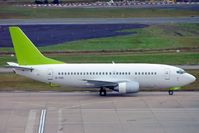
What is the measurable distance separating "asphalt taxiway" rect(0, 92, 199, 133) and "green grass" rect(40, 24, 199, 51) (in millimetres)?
23940

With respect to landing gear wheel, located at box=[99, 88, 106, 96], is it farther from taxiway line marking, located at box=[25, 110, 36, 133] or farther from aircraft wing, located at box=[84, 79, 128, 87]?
taxiway line marking, located at box=[25, 110, 36, 133]

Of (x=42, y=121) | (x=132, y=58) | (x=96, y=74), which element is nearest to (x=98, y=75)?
(x=96, y=74)

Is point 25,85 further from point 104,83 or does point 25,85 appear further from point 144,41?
point 144,41

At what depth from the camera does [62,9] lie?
120375 mm

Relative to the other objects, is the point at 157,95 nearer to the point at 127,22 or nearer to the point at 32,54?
the point at 32,54

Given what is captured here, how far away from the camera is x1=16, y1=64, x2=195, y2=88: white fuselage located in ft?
181

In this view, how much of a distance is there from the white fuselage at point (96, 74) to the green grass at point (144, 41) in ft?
78.2

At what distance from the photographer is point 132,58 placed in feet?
236

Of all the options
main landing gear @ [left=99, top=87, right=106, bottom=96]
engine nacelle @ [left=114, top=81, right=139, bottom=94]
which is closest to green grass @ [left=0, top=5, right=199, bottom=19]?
main landing gear @ [left=99, top=87, right=106, bottom=96]

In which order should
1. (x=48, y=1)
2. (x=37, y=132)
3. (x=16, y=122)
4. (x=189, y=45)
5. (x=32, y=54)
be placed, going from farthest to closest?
(x=48, y=1) < (x=189, y=45) < (x=32, y=54) < (x=16, y=122) < (x=37, y=132)

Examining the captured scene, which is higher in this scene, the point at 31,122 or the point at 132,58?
the point at 31,122

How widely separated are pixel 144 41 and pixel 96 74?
29919mm

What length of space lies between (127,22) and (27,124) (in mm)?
58924

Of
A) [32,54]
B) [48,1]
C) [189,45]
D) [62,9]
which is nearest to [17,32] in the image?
[32,54]
